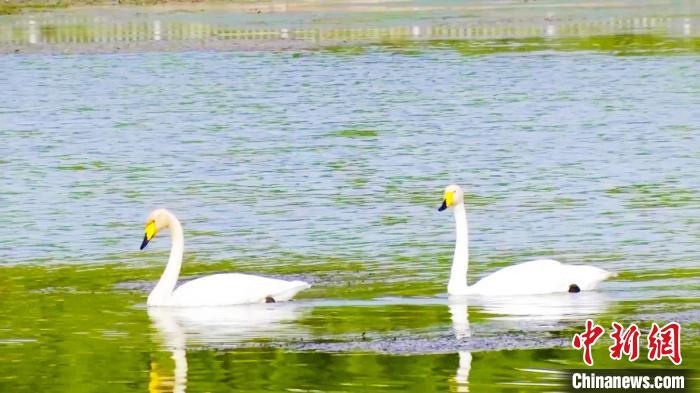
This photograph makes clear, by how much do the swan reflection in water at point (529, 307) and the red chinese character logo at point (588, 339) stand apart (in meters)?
0.57

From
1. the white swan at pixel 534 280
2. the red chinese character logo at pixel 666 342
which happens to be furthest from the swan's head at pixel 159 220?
the red chinese character logo at pixel 666 342

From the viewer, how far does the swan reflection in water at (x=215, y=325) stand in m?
12.5

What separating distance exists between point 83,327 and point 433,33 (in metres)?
33.3

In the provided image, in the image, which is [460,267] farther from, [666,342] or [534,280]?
[666,342]

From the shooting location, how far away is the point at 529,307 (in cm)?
1383

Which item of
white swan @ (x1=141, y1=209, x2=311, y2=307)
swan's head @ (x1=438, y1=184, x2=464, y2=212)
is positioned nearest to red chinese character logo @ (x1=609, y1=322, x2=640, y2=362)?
white swan @ (x1=141, y1=209, x2=311, y2=307)

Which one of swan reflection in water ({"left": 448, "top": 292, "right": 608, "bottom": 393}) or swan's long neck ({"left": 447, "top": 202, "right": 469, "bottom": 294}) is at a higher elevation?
swan's long neck ({"left": 447, "top": 202, "right": 469, "bottom": 294})

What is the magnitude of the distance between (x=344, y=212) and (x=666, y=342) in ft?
25.6

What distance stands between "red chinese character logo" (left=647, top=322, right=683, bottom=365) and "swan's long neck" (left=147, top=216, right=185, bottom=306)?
369 cm

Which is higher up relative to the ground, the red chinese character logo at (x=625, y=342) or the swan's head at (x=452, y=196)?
the swan's head at (x=452, y=196)

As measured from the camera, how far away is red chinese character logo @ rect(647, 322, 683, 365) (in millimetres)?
11445

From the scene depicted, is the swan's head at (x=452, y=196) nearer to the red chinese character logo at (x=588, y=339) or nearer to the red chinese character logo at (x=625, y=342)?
the red chinese character logo at (x=588, y=339)

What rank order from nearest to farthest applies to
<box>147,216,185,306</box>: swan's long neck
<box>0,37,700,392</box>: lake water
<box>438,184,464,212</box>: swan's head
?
<box>0,37,700,392</box>: lake water, <box>147,216,185,306</box>: swan's long neck, <box>438,184,464,212</box>: swan's head

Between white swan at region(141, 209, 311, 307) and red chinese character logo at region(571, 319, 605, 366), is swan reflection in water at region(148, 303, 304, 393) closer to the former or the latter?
white swan at region(141, 209, 311, 307)
